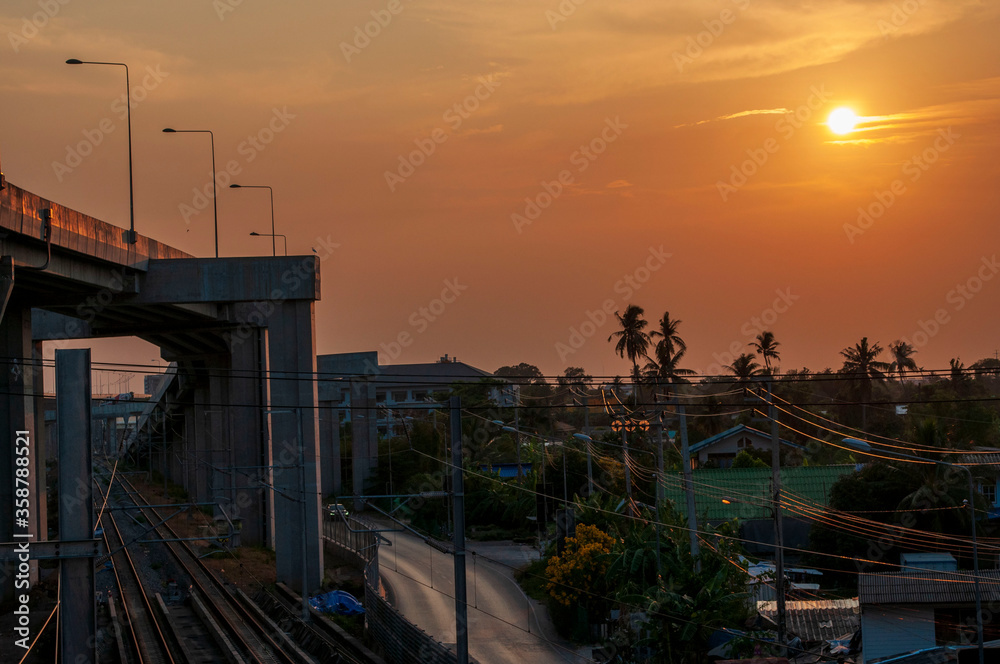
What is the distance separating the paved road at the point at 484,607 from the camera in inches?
1051

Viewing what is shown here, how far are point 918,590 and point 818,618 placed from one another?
357 centimetres

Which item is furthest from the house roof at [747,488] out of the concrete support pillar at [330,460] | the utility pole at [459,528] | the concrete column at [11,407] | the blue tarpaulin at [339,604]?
the concrete support pillar at [330,460]

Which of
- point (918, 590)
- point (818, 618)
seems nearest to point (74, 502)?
point (918, 590)

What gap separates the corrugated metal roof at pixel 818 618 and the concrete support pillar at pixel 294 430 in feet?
49.2

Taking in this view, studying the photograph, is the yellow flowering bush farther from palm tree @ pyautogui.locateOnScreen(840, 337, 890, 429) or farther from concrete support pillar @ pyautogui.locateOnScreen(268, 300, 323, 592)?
palm tree @ pyautogui.locateOnScreen(840, 337, 890, 429)

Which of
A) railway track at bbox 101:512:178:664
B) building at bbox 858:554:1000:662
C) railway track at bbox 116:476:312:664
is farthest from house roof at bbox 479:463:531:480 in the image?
building at bbox 858:554:1000:662

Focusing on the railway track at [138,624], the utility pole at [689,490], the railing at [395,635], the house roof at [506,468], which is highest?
the utility pole at [689,490]

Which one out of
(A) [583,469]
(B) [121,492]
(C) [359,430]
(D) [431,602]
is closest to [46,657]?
(D) [431,602]

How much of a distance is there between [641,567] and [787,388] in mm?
64662

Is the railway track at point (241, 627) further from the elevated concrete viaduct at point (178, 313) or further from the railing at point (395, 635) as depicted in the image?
the elevated concrete viaduct at point (178, 313)

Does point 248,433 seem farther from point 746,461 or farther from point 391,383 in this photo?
point 746,461

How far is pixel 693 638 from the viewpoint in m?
23.3

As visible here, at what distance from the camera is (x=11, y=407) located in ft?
101

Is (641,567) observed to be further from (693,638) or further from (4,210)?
(4,210)
